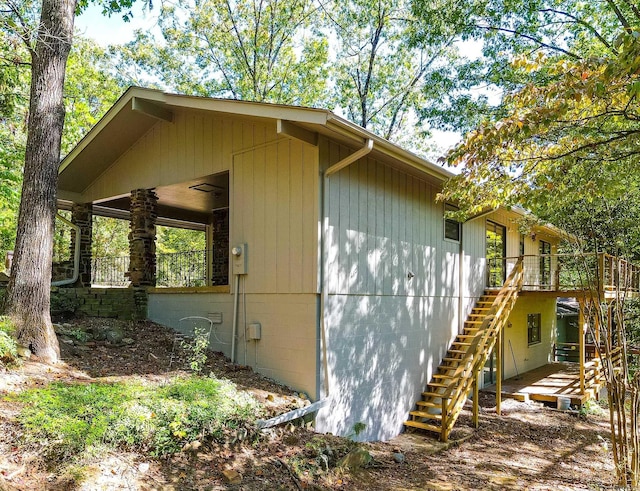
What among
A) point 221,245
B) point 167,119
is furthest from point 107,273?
point 167,119

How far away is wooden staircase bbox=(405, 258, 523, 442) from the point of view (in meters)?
7.42

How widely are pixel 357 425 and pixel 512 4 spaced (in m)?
10.6

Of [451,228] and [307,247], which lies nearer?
[307,247]

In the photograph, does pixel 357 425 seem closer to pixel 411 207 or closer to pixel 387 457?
pixel 387 457

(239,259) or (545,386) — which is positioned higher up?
(239,259)

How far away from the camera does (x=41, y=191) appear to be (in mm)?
5805

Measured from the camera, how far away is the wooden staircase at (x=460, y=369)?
24.3ft

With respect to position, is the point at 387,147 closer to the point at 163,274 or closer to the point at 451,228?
the point at 451,228

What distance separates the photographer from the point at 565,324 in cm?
2100

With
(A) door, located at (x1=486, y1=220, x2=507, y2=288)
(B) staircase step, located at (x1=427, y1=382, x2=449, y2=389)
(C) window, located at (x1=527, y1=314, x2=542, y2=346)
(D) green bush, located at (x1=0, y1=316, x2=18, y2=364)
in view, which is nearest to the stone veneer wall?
(D) green bush, located at (x1=0, y1=316, x2=18, y2=364)

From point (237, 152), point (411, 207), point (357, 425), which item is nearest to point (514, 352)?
point (411, 207)

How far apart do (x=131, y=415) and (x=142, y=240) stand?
503cm

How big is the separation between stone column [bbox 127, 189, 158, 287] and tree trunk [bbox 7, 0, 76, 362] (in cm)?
258

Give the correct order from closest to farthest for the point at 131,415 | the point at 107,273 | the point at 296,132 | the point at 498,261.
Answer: the point at 131,415 → the point at 296,132 → the point at 498,261 → the point at 107,273
